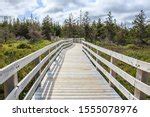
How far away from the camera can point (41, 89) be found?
801cm

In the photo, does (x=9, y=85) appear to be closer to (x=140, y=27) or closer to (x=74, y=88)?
(x=74, y=88)

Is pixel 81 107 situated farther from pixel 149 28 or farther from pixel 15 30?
pixel 15 30

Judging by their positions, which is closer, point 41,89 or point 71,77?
point 41,89

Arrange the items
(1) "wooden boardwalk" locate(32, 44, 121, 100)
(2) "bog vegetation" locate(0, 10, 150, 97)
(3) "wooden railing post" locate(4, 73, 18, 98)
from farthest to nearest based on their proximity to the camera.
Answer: (2) "bog vegetation" locate(0, 10, 150, 97), (1) "wooden boardwalk" locate(32, 44, 121, 100), (3) "wooden railing post" locate(4, 73, 18, 98)

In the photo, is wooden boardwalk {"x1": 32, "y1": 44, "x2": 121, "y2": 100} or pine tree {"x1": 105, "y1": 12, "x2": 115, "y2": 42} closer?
wooden boardwalk {"x1": 32, "y1": 44, "x2": 121, "y2": 100}

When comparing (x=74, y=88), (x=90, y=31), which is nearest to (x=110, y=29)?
(x=90, y=31)

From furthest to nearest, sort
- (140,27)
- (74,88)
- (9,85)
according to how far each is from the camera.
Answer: (140,27), (74,88), (9,85)

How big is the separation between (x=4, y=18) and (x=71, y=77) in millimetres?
115762

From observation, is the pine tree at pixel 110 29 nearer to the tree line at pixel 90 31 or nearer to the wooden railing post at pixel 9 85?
the tree line at pixel 90 31

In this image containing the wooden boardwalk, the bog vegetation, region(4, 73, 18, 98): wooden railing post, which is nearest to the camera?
region(4, 73, 18, 98): wooden railing post

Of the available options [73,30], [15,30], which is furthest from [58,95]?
[15,30]

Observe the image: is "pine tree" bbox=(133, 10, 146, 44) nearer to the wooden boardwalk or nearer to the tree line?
the tree line

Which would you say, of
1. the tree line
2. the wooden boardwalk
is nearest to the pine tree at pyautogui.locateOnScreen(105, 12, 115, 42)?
the tree line

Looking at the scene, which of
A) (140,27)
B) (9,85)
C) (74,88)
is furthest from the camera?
(140,27)
